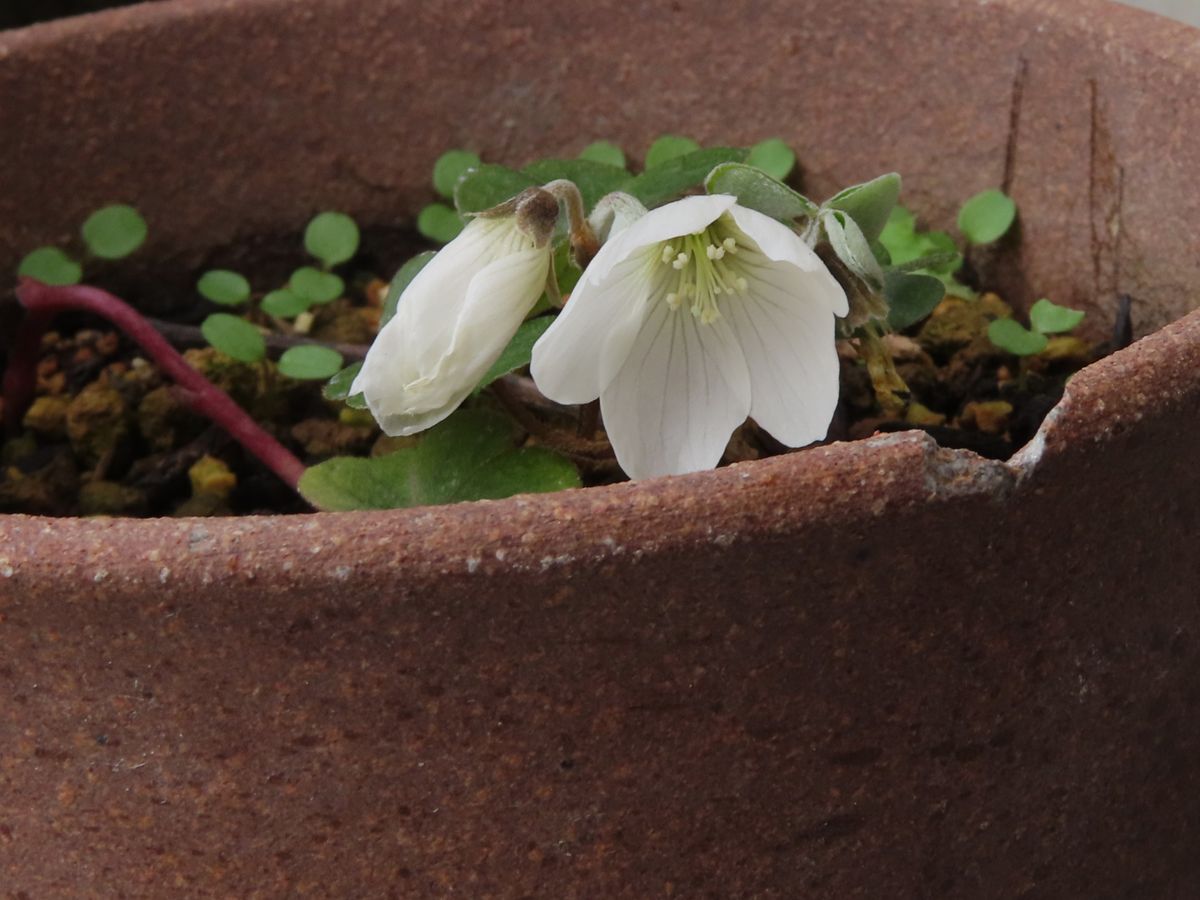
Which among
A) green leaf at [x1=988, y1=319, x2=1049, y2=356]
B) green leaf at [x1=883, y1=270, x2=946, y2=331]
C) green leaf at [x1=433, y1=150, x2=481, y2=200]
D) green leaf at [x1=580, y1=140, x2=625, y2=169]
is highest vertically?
green leaf at [x1=883, y1=270, x2=946, y2=331]

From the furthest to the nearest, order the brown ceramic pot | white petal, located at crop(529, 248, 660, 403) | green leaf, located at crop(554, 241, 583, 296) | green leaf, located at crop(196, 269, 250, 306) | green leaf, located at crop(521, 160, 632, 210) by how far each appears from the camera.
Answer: green leaf, located at crop(196, 269, 250, 306) → green leaf, located at crop(521, 160, 632, 210) → green leaf, located at crop(554, 241, 583, 296) → white petal, located at crop(529, 248, 660, 403) → the brown ceramic pot

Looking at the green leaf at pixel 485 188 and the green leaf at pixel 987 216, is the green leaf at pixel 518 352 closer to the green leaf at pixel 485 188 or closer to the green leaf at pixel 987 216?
the green leaf at pixel 485 188

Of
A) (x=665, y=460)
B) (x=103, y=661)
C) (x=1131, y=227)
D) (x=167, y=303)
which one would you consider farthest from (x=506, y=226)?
(x=167, y=303)

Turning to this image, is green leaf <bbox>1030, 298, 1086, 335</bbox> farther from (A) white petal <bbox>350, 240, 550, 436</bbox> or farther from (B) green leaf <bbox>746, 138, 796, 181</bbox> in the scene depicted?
(A) white petal <bbox>350, 240, 550, 436</bbox>

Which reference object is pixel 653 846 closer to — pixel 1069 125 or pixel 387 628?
pixel 387 628

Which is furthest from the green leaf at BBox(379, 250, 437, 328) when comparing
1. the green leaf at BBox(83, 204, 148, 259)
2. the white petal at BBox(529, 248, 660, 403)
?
the green leaf at BBox(83, 204, 148, 259)

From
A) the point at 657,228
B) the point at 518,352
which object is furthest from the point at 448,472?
the point at 657,228
